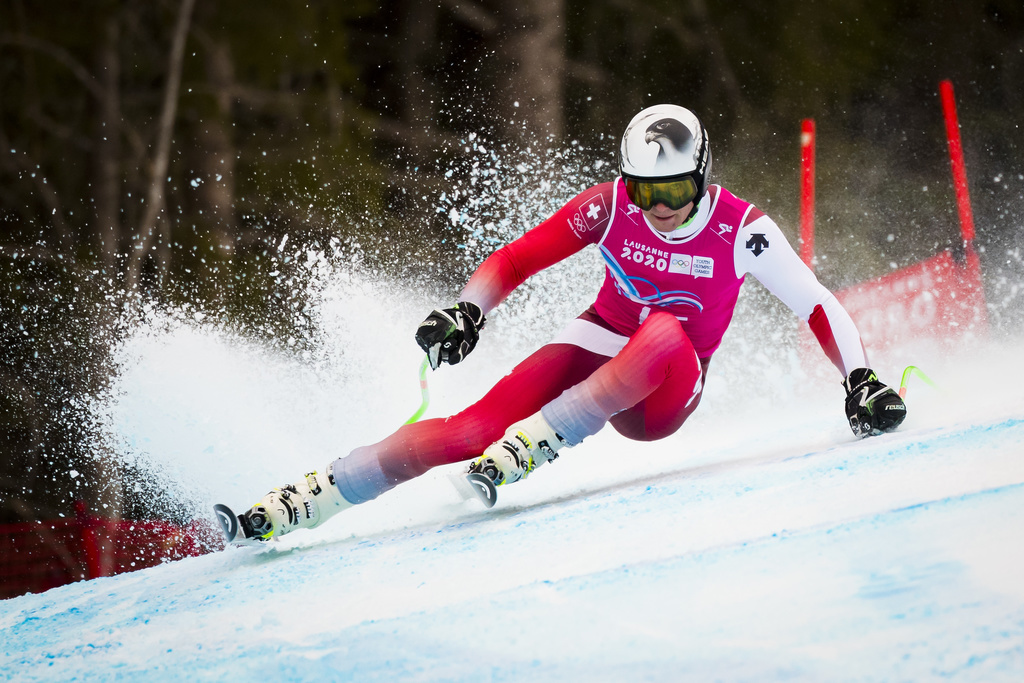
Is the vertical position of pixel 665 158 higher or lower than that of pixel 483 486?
higher

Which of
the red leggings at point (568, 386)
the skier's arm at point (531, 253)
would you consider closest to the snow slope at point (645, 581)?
the red leggings at point (568, 386)

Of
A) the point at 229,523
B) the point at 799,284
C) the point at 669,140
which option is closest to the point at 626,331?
the point at 799,284

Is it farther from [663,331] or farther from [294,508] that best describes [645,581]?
[294,508]

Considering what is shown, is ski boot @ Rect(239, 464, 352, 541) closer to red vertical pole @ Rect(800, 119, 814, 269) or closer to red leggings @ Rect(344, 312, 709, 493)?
red leggings @ Rect(344, 312, 709, 493)

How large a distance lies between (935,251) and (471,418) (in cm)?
346

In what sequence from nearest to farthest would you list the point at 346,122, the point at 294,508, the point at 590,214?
1. the point at 294,508
2. the point at 590,214
3. the point at 346,122

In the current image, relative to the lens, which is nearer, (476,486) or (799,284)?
(476,486)

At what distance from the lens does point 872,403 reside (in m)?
1.98

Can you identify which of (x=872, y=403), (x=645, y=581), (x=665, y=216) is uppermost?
(x=665, y=216)

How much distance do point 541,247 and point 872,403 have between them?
818 mm

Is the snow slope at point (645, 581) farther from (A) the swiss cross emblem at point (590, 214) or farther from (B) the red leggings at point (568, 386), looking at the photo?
(A) the swiss cross emblem at point (590, 214)

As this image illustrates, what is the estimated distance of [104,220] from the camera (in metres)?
7.92

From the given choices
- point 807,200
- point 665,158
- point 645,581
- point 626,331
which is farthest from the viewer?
point 807,200

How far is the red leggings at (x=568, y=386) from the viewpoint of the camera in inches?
74.9
